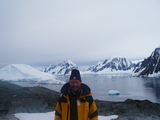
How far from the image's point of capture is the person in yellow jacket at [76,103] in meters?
3.18

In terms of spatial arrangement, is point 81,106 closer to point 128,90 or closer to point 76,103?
point 76,103

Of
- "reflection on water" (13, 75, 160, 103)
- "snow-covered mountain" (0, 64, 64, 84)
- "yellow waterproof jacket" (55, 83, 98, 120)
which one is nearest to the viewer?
"yellow waterproof jacket" (55, 83, 98, 120)

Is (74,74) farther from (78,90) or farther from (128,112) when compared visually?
(128,112)

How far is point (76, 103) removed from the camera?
10.5ft

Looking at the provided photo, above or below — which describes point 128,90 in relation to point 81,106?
below

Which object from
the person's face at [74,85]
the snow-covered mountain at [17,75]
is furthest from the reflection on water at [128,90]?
the person's face at [74,85]

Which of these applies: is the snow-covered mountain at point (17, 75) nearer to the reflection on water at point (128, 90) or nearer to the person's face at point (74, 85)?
the reflection on water at point (128, 90)

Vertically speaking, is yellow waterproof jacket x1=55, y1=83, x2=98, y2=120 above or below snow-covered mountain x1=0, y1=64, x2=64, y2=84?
above

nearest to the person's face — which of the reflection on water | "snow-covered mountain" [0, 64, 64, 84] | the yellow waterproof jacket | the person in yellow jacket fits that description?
the person in yellow jacket

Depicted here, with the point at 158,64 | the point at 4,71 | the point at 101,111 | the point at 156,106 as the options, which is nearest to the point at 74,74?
the point at 101,111

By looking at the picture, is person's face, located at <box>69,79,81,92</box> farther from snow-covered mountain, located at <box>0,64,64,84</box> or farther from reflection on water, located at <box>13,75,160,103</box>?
snow-covered mountain, located at <box>0,64,64,84</box>

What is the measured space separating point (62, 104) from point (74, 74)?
61 cm

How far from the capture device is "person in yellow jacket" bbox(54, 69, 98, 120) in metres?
3.18

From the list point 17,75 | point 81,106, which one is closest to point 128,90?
point 81,106
